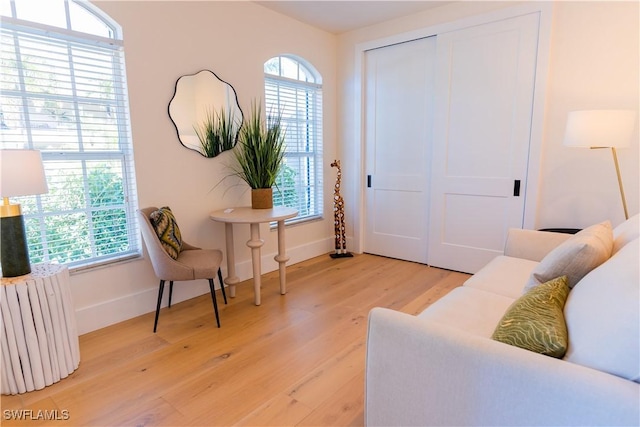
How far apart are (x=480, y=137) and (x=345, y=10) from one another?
1753 millimetres

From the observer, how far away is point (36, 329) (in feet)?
5.85

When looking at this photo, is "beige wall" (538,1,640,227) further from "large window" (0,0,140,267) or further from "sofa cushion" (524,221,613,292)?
"large window" (0,0,140,267)

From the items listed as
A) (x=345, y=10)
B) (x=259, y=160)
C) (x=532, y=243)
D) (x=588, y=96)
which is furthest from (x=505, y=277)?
(x=345, y=10)

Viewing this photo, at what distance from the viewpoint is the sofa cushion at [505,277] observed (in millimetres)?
1923

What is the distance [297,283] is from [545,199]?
2299mm

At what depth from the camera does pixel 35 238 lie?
2.18 meters

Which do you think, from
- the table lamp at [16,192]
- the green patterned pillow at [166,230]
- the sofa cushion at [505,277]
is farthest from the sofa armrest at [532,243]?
the table lamp at [16,192]

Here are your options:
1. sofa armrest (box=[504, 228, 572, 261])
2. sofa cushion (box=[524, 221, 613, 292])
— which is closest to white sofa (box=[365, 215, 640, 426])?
sofa cushion (box=[524, 221, 613, 292])

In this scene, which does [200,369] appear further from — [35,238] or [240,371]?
[35,238]

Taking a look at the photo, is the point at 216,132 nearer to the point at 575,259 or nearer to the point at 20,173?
the point at 20,173

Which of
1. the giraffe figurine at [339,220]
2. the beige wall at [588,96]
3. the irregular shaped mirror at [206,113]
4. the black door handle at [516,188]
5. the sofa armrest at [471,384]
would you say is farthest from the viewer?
the giraffe figurine at [339,220]

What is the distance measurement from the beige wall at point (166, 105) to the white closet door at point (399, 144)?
1.02 m

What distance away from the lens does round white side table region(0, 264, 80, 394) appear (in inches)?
67.3

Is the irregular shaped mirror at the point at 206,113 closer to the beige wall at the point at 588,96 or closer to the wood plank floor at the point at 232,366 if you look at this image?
the wood plank floor at the point at 232,366
